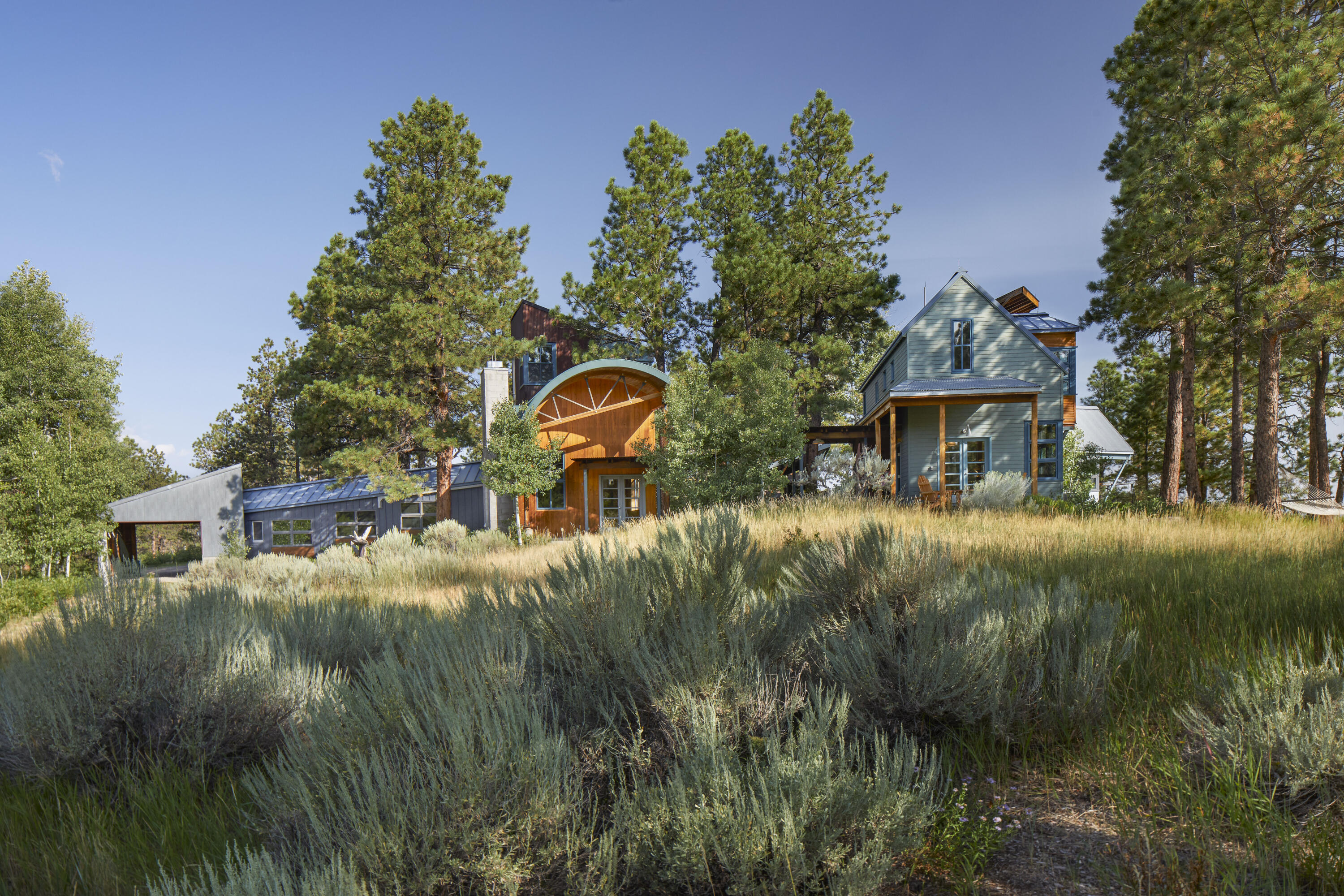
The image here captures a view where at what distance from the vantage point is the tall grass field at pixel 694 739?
178 cm

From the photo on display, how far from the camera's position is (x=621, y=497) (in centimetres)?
2211

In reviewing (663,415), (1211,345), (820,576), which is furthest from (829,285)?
(820,576)

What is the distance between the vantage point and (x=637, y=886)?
1.95 m

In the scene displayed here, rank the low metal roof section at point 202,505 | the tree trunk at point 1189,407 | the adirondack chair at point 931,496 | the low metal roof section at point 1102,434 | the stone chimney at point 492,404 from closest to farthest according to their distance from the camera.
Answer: the adirondack chair at point 931,496 < the tree trunk at point 1189,407 < the stone chimney at point 492,404 < the low metal roof section at point 202,505 < the low metal roof section at point 1102,434

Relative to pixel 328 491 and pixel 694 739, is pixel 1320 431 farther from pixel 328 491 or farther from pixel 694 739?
pixel 328 491

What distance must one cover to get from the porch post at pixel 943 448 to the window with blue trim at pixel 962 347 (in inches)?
54.5

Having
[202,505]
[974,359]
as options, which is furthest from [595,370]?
[202,505]

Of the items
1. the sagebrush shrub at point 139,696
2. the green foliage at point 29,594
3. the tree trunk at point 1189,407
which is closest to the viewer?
the sagebrush shrub at point 139,696

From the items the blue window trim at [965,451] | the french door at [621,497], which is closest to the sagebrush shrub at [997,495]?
the blue window trim at [965,451]

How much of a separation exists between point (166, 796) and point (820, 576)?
11.8 ft

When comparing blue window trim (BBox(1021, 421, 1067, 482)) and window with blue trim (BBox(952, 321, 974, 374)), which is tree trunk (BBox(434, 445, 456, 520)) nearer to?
window with blue trim (BBox(952, 321, 974, 374))

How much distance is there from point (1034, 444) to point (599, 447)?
13.7 metres

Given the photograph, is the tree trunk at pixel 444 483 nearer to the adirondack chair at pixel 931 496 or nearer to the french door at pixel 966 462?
the adirondack chair at pixel 931 496

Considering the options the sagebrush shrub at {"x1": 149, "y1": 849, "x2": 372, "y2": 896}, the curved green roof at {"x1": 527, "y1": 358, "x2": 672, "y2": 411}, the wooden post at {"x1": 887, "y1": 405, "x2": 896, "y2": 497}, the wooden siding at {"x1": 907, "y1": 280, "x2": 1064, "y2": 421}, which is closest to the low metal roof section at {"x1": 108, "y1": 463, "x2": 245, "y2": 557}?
the curved green roof at {"x1": 527, "y1": 358, "x2": 672, "y2": 411}
